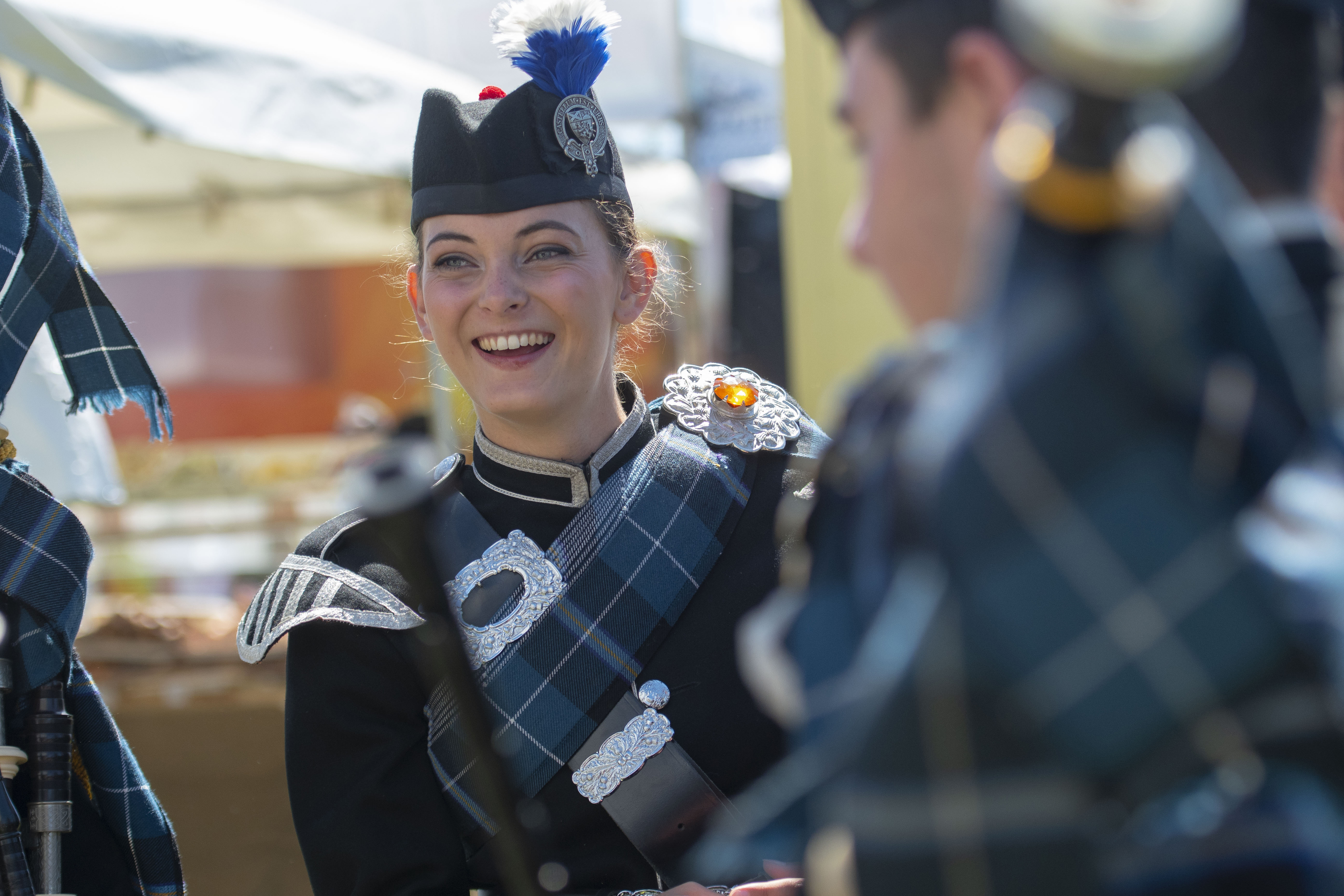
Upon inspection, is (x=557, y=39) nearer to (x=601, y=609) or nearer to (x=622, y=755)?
(x=601, y=609)

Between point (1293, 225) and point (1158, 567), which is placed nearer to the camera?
point (1158, 567)

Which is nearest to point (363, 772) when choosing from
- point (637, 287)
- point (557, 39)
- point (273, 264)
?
point (637, 287)

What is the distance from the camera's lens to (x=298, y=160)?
3738 mm

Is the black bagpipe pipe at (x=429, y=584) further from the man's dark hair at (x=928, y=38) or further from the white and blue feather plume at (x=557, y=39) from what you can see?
the white and blue feather plume at (x=557, y=39)

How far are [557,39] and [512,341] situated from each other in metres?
0.47

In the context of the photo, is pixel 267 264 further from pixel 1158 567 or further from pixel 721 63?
pixel 1158 567

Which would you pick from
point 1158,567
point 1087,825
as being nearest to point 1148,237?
point 1158,567

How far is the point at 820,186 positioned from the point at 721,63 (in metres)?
2.17

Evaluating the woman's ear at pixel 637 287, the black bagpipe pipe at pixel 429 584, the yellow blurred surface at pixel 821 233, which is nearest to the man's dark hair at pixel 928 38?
the black bagpipe pipe at pixel 429 584

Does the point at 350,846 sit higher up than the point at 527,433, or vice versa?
the point at 527,433

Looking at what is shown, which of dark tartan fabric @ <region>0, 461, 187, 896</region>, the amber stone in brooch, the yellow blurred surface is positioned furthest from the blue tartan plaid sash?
the yellow blurred surface

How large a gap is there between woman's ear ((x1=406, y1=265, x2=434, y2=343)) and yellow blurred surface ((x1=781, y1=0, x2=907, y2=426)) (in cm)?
157

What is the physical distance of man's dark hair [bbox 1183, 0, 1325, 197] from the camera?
743mm

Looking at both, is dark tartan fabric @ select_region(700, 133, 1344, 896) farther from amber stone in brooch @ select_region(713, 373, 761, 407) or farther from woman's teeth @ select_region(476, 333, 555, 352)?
amber stone in brooch @ select_region(713, 373, 761, 407)
